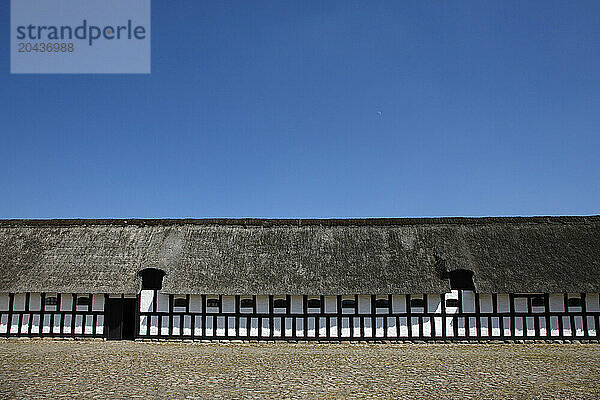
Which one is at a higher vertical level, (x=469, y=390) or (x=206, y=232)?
(x=206, y=232)

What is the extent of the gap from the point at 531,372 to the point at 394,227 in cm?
1315

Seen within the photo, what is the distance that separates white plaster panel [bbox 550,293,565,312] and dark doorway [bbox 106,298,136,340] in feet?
56.7

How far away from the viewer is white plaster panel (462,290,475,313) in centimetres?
2436

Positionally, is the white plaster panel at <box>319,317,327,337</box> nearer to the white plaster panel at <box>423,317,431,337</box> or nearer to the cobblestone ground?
the cobblestone ground

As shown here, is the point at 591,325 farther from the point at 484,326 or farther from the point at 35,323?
the point at 35,323

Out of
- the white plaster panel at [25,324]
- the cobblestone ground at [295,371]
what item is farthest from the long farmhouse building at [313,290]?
the cobblestone ground at [295,371]

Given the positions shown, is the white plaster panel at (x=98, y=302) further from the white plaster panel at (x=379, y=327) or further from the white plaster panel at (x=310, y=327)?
the white plaster panel at (x=379, y=327)

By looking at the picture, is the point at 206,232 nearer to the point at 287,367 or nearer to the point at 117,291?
the point at 117,291

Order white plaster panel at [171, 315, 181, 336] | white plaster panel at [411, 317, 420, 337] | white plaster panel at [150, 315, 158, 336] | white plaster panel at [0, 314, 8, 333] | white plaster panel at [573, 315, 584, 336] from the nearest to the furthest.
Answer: white plaster panel at [573, 315, 584, 336], white plaster panel at [411, 317, 420, 337], white plaster panel at [171, 315, 181, 336], white plaster panel at [150, 315, 158, 336], white plaster panel at [0, 314, 8, 333]

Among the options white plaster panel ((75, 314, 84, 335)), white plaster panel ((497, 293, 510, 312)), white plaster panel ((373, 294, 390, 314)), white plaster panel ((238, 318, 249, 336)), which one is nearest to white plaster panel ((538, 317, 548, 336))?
white plaster panel ((497, 293, 510, 312))

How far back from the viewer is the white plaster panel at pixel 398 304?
24.3 m

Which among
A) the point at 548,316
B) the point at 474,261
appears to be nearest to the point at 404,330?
the point at 474,261

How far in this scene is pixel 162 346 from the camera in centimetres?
2231

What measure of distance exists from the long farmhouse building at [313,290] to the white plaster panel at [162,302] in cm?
4
